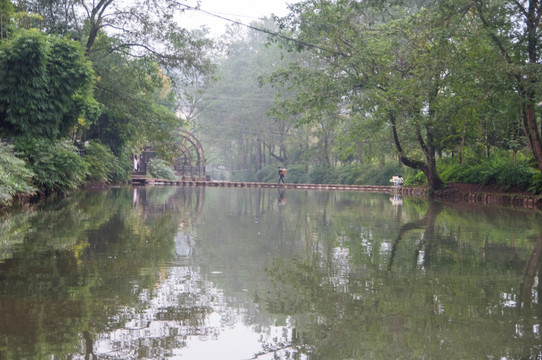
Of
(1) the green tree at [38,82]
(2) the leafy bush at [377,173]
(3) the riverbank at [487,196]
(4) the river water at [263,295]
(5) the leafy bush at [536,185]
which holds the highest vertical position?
(1) the green tree at [38,82]

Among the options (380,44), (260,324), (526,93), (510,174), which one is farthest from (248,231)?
(380,44)

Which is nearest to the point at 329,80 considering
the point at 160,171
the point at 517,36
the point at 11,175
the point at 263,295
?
the point at 517,36

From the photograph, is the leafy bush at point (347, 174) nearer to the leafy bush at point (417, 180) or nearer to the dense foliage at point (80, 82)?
the leafy bush at point (417, 180)

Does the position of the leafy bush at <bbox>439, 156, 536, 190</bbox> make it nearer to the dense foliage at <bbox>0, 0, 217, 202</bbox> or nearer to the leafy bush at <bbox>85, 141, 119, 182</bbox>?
the dense foliage at <bbox>0, 0, 217, 202</bbox>

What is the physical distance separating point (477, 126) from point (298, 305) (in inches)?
907

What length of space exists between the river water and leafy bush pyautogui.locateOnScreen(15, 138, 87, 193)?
8.47 m

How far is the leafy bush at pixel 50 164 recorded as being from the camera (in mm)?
17000

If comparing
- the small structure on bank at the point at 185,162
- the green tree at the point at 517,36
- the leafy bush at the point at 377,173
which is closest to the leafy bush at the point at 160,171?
the small structure on bank at the point at 185,162

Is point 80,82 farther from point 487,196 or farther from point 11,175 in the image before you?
point 487,196

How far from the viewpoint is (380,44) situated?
24.5 meters

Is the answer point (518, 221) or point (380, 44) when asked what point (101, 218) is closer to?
point (518, 221)

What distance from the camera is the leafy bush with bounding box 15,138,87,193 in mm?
17000

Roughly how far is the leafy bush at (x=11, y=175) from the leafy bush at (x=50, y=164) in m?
1.48

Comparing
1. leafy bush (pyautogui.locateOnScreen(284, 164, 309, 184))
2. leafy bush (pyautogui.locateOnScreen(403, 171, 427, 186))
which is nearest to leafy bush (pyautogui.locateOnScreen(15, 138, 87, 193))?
leafy bush (pyautogui.locateOnScreen(403, 171, 427, 186))
